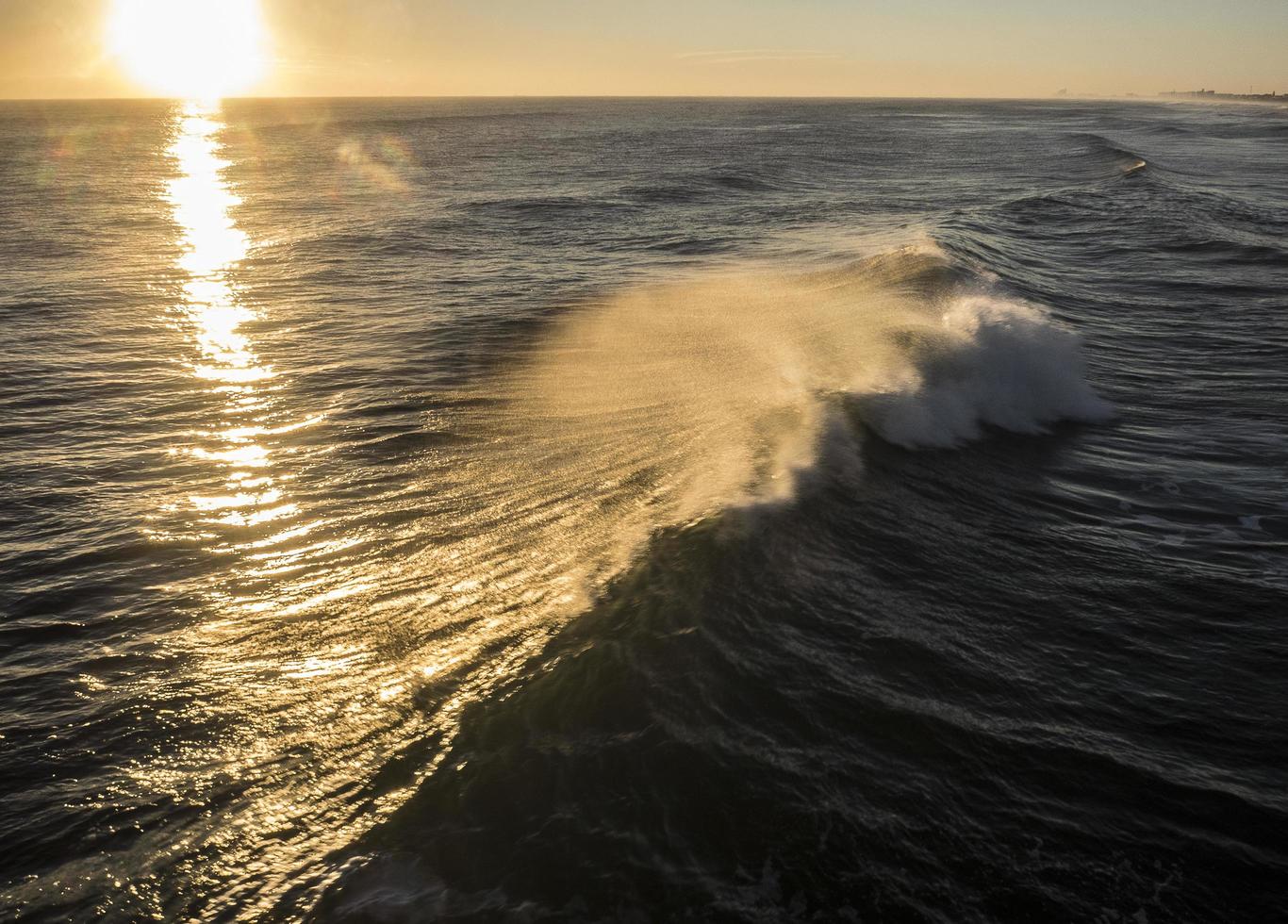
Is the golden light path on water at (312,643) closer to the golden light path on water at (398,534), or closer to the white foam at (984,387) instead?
the golden light path on water at (398,534)

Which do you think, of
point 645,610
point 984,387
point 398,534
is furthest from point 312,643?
point 984,387

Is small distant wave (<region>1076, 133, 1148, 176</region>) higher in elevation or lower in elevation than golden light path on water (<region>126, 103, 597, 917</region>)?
higher

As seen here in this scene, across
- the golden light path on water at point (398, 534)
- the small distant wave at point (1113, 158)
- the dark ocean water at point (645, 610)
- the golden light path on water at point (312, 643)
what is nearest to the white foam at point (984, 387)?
the dark ocean water at point (645, 610)

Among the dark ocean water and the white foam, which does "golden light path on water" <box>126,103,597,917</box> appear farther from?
the white foam

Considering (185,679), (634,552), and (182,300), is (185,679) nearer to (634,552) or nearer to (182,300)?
(634,552)

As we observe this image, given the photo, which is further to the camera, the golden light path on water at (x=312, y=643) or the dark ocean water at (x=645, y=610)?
the golden light path on water at (x=312, y=643)

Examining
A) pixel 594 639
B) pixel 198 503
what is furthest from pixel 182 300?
pixel 594 639

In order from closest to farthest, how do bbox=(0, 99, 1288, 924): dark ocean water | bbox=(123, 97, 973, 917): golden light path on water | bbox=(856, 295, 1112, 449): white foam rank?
1. bbox=(0, 99, 1288, 924): dark ocean water
2. bbox=(123, 97, 973, 917): golden light path on water
3. bbox=(856, 295, 1112, 449): white foam

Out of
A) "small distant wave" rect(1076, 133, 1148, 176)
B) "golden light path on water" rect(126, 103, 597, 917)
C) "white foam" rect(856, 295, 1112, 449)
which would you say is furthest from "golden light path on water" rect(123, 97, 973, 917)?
"small distant wave" rect(1076, 133, 1148, 176)
